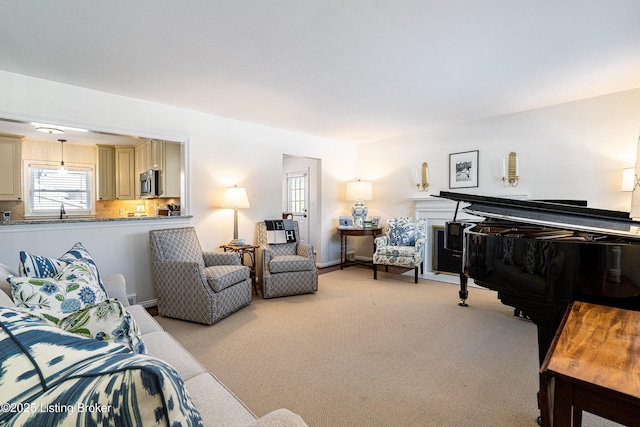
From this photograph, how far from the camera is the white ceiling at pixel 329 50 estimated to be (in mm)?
1850

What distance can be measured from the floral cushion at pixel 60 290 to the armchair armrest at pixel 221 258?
184cm

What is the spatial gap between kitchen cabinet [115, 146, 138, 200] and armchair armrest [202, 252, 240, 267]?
3124mm

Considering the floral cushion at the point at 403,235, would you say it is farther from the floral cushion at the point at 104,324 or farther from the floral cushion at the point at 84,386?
the floral cushion at the point at 84,386

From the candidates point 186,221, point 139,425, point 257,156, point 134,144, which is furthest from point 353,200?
point 139,425

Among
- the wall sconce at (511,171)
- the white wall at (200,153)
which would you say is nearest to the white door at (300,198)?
the white wall at (200,153)

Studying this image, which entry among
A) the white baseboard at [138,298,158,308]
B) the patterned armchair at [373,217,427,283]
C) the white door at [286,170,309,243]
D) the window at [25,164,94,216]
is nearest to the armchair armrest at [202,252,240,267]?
the white baseboard at [138,298,158,308]

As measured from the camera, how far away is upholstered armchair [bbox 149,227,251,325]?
285cm

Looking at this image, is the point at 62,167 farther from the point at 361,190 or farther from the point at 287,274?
the point at 361,190

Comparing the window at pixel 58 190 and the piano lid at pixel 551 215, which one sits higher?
the window at pixel 58 190

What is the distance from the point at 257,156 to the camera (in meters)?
4.43

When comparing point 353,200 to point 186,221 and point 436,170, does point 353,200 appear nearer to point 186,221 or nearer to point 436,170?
point 436,170

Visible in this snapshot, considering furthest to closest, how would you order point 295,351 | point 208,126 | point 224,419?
point 208,126 → point 295,351 → point 224,419

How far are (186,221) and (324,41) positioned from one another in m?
2.63

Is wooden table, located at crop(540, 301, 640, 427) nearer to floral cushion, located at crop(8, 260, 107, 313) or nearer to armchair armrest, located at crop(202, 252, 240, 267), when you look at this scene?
floral cushion, located at crop(8, 260, 107, 313)
